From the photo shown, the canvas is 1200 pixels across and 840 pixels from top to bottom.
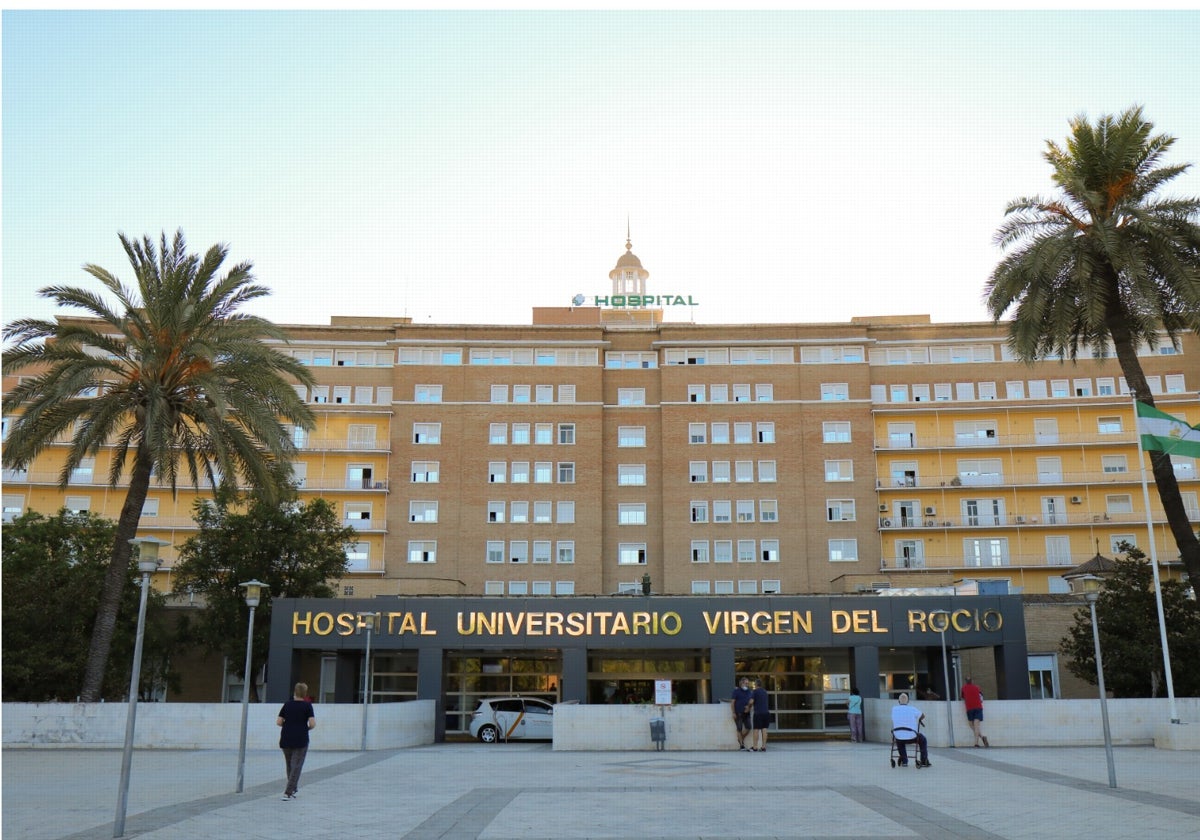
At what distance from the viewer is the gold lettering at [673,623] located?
3497 centimetres

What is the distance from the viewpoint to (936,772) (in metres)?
20.4

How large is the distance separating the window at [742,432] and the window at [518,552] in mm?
13434

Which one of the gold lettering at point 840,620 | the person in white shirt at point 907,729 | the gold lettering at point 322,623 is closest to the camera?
the person in white shirt at point 907,729

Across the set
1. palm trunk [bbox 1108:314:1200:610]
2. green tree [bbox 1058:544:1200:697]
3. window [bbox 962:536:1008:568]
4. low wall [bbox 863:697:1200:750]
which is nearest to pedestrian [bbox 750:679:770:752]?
low wall [bbox 863:697:1200:750]

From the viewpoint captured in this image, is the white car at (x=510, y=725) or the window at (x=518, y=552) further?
the window at (x=518, y=552)

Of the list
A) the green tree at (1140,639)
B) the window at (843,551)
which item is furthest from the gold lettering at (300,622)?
the window at (843,551)

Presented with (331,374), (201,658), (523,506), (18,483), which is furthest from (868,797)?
(18,483)

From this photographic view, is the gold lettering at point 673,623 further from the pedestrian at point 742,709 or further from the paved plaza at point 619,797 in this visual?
the paved plaza at point 619,797

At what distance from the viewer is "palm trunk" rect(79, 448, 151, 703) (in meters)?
29.3

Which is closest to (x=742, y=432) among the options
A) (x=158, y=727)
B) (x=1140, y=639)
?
(x=1140, y=639)

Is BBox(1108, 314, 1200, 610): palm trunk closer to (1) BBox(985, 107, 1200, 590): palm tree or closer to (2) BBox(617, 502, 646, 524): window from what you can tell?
(1) BBox(985, 107, 1200, 590): palm tree

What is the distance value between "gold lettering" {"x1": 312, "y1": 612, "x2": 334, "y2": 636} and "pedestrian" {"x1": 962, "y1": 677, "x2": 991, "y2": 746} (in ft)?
66.0

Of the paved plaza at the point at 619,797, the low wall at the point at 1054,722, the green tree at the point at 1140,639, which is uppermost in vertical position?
the green tree at the point at 1140,639

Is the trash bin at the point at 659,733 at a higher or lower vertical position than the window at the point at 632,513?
lower
